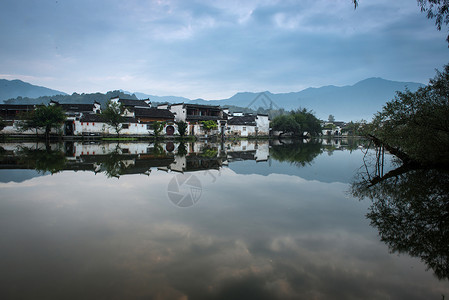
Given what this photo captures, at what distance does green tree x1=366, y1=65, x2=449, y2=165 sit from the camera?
10750 millimetres

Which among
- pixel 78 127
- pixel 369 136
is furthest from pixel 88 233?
pixel 78 127

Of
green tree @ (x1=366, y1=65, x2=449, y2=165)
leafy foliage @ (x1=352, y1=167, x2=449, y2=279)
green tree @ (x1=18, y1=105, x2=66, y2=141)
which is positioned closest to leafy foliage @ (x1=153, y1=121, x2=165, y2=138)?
green tree @ (x1=18, y1=105, x2=66, y2=141)

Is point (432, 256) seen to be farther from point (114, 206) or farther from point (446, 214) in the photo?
point (114, 206)

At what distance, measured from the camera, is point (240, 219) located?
19.9 ft

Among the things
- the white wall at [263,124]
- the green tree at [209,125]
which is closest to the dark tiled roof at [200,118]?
the green tree at [209,125]

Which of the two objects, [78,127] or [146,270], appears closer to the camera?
[146,270]

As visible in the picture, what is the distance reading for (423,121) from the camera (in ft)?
35.8

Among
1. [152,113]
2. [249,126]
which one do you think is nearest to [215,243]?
[152,113]

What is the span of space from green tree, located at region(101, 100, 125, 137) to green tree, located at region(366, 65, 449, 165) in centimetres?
3072

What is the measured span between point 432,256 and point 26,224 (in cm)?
750

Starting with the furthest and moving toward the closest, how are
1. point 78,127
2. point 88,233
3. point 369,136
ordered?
point 78,127, point 369,136, point 88,233

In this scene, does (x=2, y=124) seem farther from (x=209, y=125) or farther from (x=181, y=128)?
(x=209, y=125)

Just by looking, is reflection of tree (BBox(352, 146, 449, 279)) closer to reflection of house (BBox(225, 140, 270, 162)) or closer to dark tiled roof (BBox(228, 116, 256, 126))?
reflection of house (BBox(225, 140, 270, 162))

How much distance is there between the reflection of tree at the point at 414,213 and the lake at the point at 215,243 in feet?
0.12
